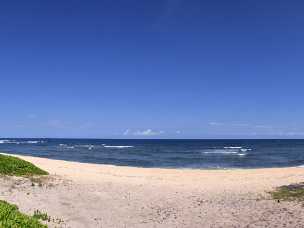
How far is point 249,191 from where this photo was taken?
69.0 ft

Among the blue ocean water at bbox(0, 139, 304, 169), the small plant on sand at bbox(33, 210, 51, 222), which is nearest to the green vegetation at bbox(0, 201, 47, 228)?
the small plant on sand at bbox(33, 210, 51, 222)

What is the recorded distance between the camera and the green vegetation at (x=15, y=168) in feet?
71.2

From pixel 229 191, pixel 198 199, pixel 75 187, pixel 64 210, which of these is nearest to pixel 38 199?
pixel 64 210

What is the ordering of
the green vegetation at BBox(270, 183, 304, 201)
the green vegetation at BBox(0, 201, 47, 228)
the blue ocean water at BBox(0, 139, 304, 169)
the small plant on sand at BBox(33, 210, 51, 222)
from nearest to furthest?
the green vegetation at BBox(0, 201, 47, 228) < the small plant on sand at BBox(33, 210, 51, 222) < the green vegetation at BBox(270, 183, 304, 201) < the blue ocean water at BBox(0, 139, 304, 169)

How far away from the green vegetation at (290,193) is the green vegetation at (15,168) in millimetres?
11859

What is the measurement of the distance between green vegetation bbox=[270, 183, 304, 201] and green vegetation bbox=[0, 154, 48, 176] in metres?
11.9

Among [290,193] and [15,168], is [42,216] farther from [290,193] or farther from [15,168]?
[290,193]

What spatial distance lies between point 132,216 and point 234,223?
141 inches

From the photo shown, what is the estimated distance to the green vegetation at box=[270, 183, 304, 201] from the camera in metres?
19.0

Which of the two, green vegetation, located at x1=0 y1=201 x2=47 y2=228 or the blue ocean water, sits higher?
green vegetation, located at x1=0 y1=201 x2=47 y2=228

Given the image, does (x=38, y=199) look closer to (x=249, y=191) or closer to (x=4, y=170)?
(x=4, y=170)

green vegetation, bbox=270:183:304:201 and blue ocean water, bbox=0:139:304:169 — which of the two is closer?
green vegetation, bbox=270:183:304:201

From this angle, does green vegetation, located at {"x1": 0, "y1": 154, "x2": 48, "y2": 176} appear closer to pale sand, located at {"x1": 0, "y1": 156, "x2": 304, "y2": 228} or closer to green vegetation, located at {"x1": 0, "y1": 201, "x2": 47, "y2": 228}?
pale sand, located at {"x1": 0, "y1": 156, "x2": 304, "y2": 228}

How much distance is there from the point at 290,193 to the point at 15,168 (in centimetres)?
1342
